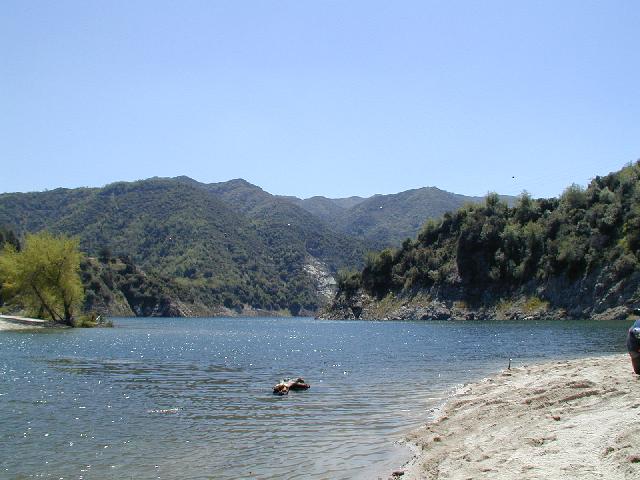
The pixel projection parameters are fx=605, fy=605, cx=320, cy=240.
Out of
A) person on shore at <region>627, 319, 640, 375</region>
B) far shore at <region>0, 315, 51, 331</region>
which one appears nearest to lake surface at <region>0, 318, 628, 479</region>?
person on shore at <region>627, 319, 640, 375</region>

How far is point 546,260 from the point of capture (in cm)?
16312

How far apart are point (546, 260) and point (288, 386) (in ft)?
477

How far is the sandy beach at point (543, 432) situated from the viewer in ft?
41.6

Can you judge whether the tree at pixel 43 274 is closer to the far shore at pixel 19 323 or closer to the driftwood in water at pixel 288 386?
the far shore at pixel 19 323

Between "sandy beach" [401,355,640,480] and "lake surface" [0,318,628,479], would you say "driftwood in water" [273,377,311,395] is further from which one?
"sandy beach" [401,355,640,480]

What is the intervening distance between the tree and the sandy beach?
91544mm

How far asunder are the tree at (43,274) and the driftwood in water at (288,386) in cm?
8170

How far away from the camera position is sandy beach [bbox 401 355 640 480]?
12.7m

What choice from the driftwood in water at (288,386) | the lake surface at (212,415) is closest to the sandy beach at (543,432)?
the lake surface at (212,415)

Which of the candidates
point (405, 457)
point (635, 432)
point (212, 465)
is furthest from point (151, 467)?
point (635, 432)

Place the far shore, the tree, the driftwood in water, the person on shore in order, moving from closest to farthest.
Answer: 1. the person on shore
2. the driftwood in water
3. the far shore
4. the tree

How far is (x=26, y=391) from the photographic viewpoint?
104 ft

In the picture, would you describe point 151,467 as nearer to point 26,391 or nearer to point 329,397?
point 329,397

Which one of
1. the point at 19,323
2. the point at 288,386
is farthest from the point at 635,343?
the point at 19,323
